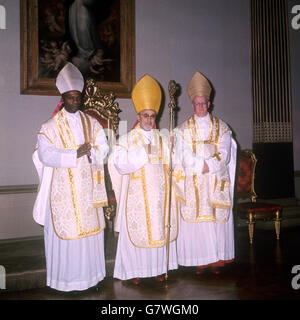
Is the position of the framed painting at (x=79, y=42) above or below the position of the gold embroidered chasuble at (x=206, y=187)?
above

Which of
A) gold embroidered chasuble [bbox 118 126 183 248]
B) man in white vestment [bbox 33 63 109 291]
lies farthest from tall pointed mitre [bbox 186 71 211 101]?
man in white vestment [bbox 33 63 109 291]

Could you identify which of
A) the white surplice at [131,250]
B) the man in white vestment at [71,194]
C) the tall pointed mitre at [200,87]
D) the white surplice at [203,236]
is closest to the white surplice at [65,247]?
the man in white vestment at [71,194]

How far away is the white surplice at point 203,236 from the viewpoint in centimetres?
447

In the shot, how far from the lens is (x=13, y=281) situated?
3982mm

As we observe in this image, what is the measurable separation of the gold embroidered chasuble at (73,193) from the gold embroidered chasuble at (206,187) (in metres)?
1.15

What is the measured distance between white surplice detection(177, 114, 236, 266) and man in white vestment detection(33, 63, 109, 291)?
41.1 inches

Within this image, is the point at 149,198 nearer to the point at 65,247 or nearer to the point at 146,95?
the point at 65,247

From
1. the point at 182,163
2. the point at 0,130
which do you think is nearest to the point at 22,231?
the point at 0,130

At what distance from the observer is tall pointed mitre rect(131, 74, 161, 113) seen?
417 centimetres

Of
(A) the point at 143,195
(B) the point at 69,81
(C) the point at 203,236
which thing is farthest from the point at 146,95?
(C) the point at 203,236

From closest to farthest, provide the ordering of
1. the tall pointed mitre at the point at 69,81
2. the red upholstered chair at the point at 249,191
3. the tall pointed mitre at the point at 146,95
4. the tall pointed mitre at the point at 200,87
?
the tall pointed mitre at the point at 69,81, the tall pointed mitre at the point at 146,95, the tall pointed mitre at the point at 200,87, the red upholstered chair at the point at 249,191

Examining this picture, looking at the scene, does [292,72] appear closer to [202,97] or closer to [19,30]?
[202,97]

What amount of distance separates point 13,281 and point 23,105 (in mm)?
2699

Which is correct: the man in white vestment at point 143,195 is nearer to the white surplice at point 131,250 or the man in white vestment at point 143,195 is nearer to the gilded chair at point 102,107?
the white surplice at point 131,250
